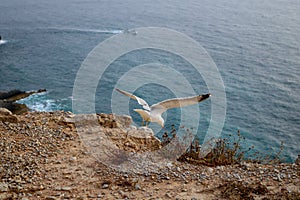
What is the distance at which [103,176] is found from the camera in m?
7.81

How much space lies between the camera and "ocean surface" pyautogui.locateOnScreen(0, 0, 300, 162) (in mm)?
24688

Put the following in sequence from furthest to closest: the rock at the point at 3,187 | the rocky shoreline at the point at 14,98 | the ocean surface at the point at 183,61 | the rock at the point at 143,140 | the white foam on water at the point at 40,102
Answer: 1. the white foam on water at the point at 40,102
2. the rocky shoreline at the point at 14,98
3. the ocean surface at the point at 183,61
4. the rock at the point at 143,140
5. the rock at the point at 3,187

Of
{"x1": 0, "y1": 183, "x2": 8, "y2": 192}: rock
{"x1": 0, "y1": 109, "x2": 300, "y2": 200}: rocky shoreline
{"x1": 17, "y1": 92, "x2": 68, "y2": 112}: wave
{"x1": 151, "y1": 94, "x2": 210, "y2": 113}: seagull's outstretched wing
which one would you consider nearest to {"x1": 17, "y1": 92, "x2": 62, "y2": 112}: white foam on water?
{"x1": 17, "y1": 92, "x2": 68, "y2": 112}: wave

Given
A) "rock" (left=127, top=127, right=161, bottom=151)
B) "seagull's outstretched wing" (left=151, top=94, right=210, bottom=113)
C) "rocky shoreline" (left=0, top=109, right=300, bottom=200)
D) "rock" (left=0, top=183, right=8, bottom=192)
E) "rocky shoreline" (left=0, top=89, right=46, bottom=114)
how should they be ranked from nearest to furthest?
1. "rock" (left=0, top=183, right=8, bottom=192)
2. "rocky shoreline" (left=0, top=109, right=300, bottom=200)
3. "seagull's outstretched wing" (left=151, top=94, right=210, bottom=113)
4. "rock" (left=127, top=127, right=161, bottom=151)
5. "rocky shoreline" (left=0, top=89, right=46, bottom=114)

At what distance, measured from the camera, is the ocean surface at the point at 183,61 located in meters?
24.7

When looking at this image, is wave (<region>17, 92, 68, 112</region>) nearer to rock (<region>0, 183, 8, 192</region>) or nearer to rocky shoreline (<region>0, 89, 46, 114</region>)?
rocky shoreline (<region>0, 89, 46, 114</region>)

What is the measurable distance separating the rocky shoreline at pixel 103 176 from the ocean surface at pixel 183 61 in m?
9.02

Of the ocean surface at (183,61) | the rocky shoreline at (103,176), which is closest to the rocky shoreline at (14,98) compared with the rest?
the ocean surface at (183,61)

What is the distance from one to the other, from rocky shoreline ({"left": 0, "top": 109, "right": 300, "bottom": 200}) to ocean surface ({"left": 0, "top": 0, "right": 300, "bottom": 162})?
355 inches

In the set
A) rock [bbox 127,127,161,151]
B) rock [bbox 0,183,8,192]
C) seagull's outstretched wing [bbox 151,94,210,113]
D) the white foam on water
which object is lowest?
the white foam on water

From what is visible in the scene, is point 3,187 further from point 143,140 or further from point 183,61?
point 183,61

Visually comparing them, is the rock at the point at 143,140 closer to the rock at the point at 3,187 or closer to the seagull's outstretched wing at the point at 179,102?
the seagull's outstretched wing at the point at 179,102

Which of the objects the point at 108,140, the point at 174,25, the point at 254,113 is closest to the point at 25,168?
the point at 108,140

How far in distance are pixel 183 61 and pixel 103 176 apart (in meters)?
25.1
